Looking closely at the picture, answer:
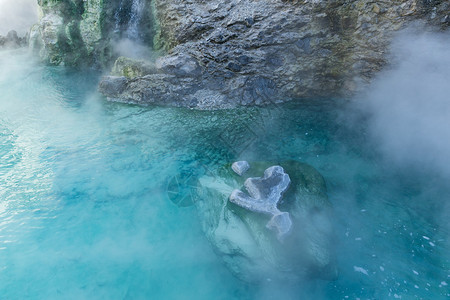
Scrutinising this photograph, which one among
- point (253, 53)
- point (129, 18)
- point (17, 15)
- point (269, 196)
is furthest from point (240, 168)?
point (17, 15)

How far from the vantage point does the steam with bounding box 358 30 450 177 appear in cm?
419

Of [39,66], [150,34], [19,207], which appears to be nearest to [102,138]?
[19,207]

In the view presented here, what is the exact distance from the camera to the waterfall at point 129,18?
21.7 ft

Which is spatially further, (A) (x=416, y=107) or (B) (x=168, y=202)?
(A) (x=416, y=107)

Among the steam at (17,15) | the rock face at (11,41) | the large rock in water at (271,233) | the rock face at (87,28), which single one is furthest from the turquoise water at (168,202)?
the steam at (17,15)

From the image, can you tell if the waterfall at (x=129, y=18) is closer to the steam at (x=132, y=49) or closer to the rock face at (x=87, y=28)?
the rock face at (x=87, y=28)

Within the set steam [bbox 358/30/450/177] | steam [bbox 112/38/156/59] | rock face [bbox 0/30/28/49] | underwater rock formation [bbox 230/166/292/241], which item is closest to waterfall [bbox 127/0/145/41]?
steam [bbox 112/38/156/59]

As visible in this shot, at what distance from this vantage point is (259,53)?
18.4 feet

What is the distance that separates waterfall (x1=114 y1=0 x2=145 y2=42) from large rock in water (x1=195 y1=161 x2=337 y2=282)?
16.2 feet

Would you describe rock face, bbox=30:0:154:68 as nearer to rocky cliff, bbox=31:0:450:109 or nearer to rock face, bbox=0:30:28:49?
rocky cliff, bbox=31:0:450:109

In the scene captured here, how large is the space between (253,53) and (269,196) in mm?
3453

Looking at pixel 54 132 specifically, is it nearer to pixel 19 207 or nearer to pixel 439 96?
pixel 19 207

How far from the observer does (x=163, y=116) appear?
5461 mm

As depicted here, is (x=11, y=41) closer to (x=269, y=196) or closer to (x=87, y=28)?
(x=87, y=28)
